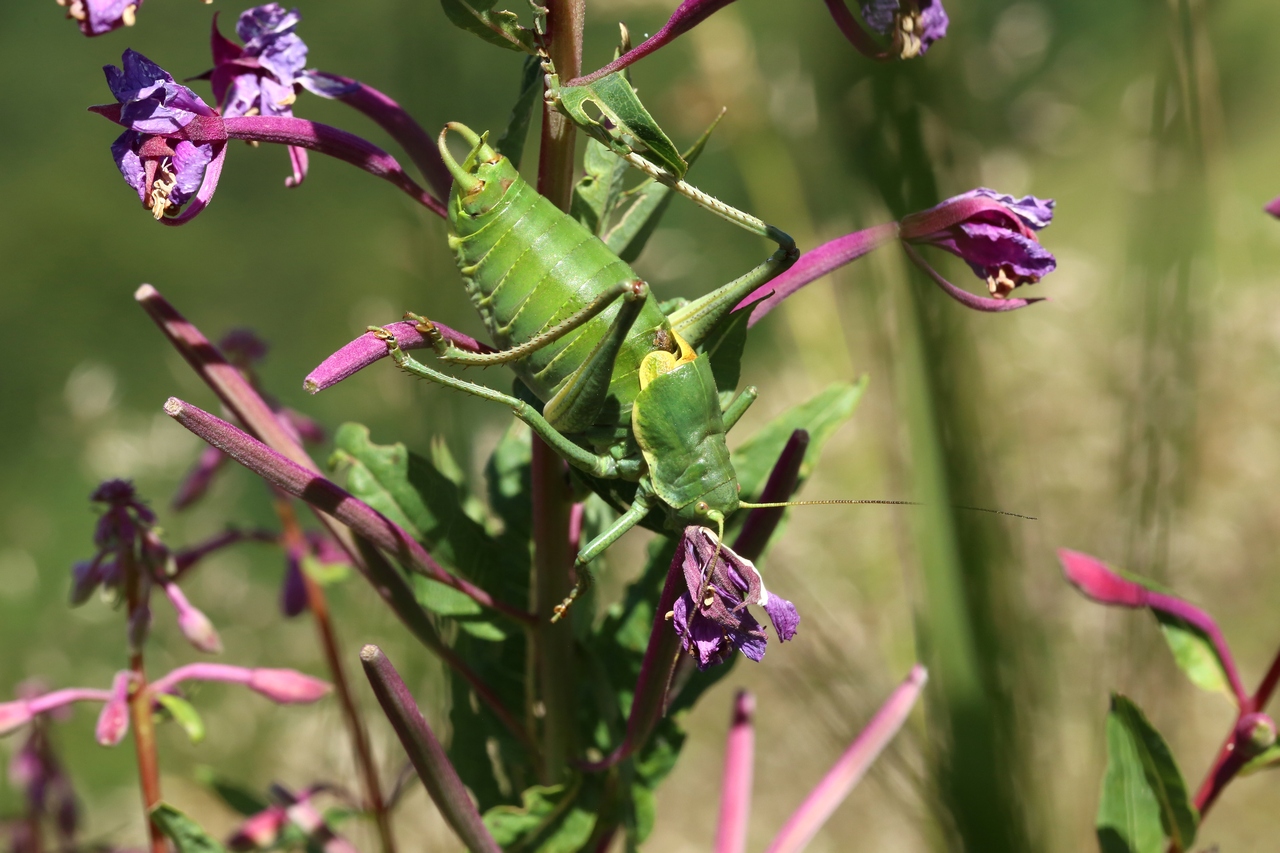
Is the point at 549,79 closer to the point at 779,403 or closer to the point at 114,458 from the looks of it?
the point at 114,458

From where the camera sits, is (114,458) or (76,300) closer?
(114,458)

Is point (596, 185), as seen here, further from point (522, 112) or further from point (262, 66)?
point (262, 66)

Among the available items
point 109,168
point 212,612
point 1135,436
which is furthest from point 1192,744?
point 109,168

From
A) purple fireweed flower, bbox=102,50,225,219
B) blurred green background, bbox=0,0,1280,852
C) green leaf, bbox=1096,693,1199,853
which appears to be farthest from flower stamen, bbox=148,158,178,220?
green leaf, bbox=1096,693,1199,853

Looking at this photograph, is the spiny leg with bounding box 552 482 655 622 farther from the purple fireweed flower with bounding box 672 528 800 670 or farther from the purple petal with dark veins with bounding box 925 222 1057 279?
the purple petal with dark veins with bounding box 925 222 1057 279

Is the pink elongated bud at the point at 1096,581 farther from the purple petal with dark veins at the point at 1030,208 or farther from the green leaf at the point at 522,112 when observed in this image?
the green leaf at the point at 522,112
